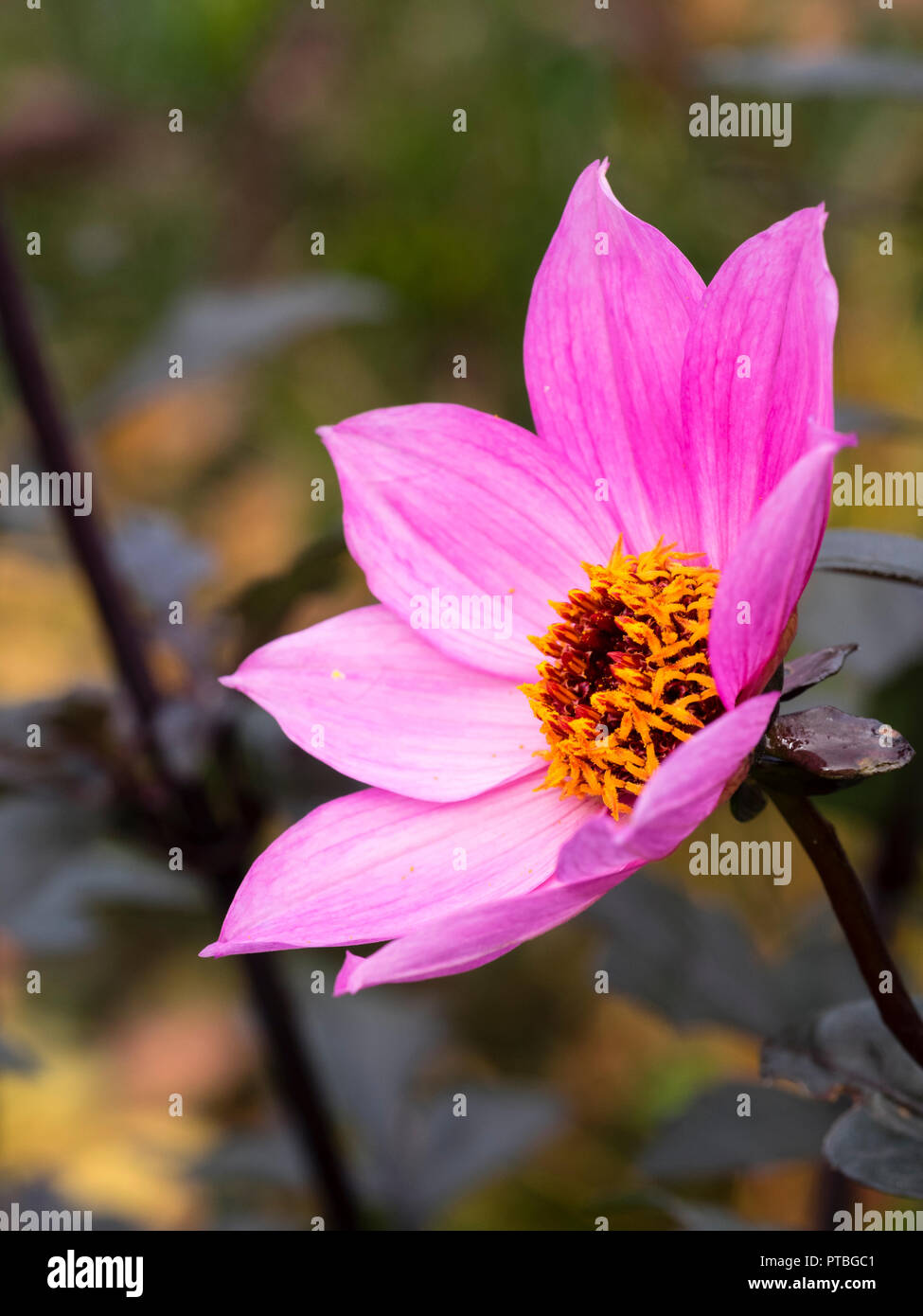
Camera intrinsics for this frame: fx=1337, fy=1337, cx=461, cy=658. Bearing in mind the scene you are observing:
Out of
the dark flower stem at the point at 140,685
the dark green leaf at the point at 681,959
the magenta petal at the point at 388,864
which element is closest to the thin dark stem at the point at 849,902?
the magenta petal at the point at 388,864

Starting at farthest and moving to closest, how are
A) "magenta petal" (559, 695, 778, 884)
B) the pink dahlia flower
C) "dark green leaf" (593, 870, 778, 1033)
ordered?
"dark green leaf" (593, 870, 778, 1033) < the pink dahlia flower < "magenta petal" (559, 695, 778, 884)

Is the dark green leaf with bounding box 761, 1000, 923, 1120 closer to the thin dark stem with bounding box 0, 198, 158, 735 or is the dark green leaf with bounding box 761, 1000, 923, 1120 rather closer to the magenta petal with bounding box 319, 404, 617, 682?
the magenta petal with bounding box 319, 404, 617, 682

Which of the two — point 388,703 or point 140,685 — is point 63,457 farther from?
point 388,703

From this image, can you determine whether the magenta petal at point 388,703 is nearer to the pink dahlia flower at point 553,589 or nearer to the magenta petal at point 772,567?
the pink dahlia flower at point 553,589

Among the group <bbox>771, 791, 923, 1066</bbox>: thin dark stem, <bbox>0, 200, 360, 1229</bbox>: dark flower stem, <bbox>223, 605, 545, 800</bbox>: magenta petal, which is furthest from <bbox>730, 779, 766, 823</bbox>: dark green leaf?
<bbox>0, 200, 360, 1229</bbox>: dark flower stem
